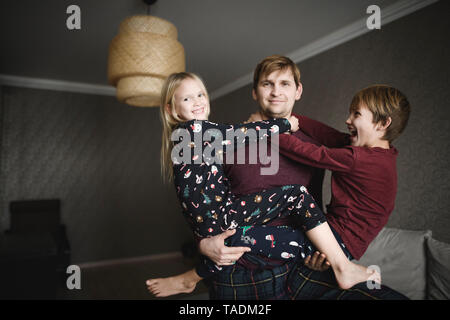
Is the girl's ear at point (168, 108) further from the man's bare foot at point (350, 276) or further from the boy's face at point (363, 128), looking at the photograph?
the man's bare foot at point (350, 276)

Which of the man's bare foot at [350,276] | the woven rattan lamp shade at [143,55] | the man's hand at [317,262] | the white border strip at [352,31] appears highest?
the white border strip at [352,31]

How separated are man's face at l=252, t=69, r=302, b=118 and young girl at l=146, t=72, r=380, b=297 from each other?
4cm

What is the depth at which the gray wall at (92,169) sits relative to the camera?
3812mm

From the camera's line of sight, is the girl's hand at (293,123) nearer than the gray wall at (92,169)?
Yes

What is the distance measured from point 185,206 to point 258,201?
0.21 m

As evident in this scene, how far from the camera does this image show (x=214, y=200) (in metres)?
0.84

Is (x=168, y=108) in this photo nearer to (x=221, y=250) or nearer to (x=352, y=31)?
(x=221, y=250)

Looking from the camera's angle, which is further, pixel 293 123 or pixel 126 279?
pixel 126 279

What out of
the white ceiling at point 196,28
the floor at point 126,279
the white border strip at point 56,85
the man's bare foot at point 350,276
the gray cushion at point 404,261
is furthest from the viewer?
the white border strip at point 56,85

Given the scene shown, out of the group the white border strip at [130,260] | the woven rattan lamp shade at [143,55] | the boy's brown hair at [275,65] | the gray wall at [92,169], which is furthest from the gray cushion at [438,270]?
the white border strip at [130,260]

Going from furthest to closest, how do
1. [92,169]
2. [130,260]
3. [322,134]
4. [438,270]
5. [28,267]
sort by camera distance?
1. [130,260]
2. [92,169]
3. [28,267]
4. [438,270]
5. [322,134]

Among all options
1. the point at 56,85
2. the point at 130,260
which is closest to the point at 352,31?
the point at 56,85

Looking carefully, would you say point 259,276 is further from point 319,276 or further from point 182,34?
point 182,34

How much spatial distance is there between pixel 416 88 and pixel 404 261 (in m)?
1.11
